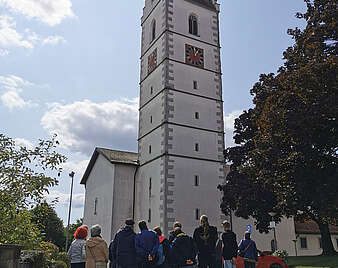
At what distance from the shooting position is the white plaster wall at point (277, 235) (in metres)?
28.4

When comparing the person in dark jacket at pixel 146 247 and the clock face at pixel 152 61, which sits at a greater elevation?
the clock face at pixel 152 61

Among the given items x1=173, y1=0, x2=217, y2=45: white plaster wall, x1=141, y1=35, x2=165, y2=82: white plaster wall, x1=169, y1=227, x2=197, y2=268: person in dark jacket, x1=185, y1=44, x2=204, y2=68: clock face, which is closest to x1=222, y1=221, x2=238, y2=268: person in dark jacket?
x1=169, y1=227, x2=197, y2=268: person in dark jacket

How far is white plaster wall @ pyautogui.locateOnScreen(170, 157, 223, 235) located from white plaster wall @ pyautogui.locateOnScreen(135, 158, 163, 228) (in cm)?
133

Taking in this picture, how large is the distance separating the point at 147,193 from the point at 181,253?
59.0 feet

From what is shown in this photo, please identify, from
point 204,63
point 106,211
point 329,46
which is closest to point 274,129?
point 329,46

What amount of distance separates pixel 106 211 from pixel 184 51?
48.7ft

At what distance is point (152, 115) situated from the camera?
28594 millimetres

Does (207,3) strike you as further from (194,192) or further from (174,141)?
(194,192)

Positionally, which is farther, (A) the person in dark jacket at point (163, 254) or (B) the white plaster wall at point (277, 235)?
(B) the white plaster wall at point (277, 235)

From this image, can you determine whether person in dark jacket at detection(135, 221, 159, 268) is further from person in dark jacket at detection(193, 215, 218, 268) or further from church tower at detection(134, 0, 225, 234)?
church tower at detection(134, 0, 225, 234)

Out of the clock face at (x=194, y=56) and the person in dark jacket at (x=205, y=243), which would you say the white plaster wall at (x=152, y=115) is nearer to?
the clock face at (x=194, y=56)

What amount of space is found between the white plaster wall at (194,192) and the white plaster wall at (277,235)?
133 inches

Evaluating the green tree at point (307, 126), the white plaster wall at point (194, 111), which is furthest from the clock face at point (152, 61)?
the green tree at point (307, 126)

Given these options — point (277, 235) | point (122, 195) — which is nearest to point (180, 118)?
point (122, 195)
